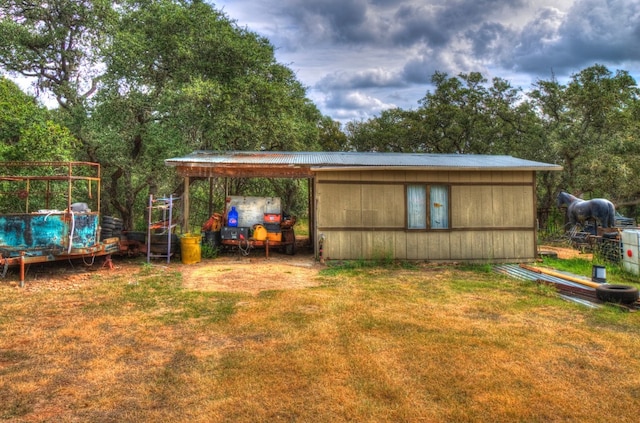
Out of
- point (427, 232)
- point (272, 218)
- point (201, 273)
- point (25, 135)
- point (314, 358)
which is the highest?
point (25, 135)

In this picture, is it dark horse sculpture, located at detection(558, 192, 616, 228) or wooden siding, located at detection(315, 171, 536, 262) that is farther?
dark horse sculpture, located at detection(558, 192, 616, 228)

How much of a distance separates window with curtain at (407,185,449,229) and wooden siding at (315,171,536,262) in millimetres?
153

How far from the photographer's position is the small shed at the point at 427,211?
383 inches

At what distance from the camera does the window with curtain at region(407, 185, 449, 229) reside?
388 inches

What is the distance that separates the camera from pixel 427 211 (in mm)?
9875

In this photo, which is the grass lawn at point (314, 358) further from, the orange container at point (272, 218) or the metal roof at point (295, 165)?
the orange container at point (272, 218)

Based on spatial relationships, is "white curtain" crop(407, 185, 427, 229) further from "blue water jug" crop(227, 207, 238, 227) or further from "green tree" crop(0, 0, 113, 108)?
"green tree" crop(0, 0, 113, 108)

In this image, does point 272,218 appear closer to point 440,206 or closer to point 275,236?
point 275,236

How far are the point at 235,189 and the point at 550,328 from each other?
A: 45.3 ft

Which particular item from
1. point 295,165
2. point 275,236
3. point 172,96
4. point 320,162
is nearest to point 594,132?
point 320,162

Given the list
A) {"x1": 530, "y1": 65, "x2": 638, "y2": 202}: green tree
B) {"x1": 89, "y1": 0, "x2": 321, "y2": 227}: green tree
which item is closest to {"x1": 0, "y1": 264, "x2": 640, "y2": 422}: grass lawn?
{"x1": 89, "y1": 0, "x2": 321, "y2": 227}: green tree

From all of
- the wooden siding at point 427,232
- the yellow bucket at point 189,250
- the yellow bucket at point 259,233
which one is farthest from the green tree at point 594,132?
the yellow bucket at point 189,250

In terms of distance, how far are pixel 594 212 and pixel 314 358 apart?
12986 mm

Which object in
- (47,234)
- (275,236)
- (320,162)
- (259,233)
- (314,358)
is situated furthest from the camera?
(275,236)
